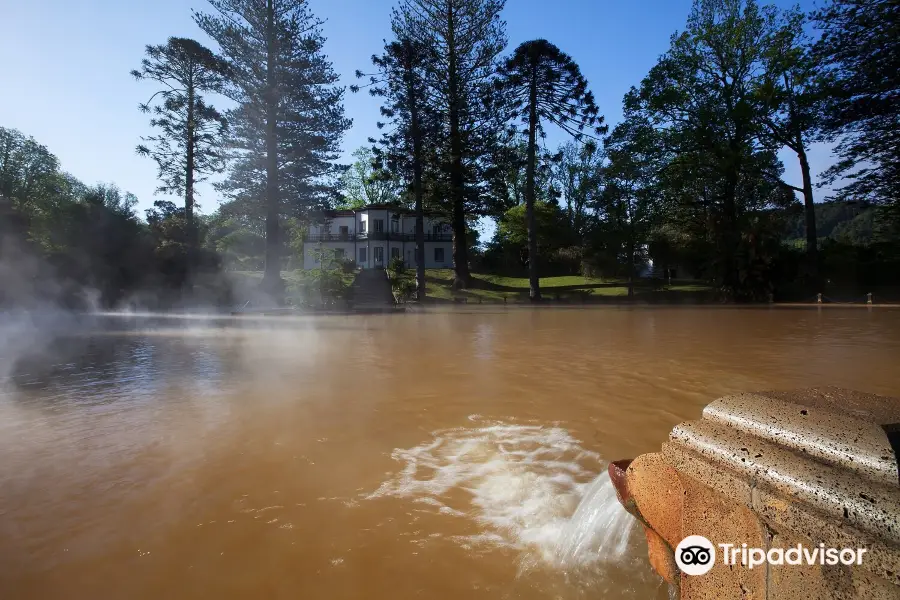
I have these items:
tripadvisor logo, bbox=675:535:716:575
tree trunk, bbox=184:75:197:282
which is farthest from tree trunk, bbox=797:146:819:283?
tree trunk, bbox=184:75:197:282

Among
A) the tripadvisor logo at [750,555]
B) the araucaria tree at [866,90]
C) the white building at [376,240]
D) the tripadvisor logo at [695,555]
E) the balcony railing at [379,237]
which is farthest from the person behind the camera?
the white building at [376,240]

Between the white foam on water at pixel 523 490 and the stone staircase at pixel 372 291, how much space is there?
692 inches

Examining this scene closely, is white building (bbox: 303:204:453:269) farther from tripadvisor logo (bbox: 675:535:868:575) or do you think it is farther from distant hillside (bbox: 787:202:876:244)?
tripadvisor logo (bbox: 675:535:868:575)

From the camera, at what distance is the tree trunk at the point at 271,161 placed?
25359 millimetres

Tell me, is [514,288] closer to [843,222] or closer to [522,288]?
[522,288]

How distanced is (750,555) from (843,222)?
3646 inches

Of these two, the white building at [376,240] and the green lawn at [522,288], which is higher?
the white building at [376,240]

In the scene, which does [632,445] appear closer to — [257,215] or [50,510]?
[50,510]

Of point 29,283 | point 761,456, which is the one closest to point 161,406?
point 761,456

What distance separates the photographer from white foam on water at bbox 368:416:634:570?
2223 mm

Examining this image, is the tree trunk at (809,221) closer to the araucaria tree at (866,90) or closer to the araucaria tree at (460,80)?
the araucaria tree at (866,90)

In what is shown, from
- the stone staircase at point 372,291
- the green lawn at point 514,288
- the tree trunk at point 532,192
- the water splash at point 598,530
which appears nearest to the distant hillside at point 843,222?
the green lawn at point 514,288

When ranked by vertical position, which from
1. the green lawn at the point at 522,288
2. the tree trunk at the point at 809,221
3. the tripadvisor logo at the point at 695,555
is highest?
the tree trunk at the point at 809,221

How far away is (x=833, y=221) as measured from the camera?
81.8m
